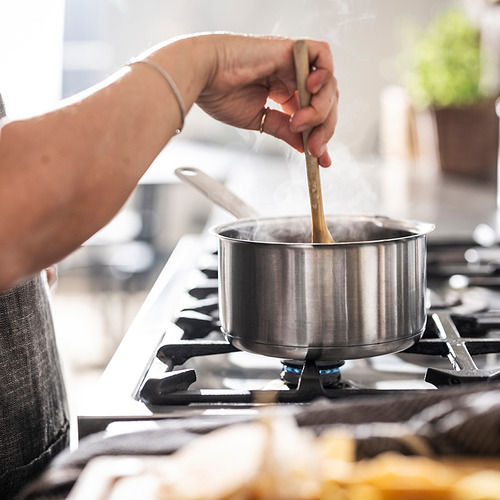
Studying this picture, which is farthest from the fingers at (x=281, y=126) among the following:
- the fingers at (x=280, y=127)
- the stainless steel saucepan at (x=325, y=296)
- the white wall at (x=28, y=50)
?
the white wall at (x=28, y=50)

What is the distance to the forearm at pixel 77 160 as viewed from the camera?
0.56 meters

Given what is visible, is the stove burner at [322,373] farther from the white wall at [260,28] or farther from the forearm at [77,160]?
the white wall at [260,28]

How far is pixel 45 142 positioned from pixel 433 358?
0.59 metres

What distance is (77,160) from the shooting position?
1.91 ft

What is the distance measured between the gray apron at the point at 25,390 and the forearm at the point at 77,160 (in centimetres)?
25

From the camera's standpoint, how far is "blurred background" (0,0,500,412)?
167cm

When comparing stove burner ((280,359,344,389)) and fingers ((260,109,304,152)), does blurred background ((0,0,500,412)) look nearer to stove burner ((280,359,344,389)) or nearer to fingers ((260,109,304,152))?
fingers ((260,109,304,152))

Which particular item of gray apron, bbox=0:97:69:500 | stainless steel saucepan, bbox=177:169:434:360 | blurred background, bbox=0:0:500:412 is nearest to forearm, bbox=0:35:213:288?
stainless steel saucepan, bbox=177:169:434:360

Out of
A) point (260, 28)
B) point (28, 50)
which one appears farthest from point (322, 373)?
point (260, 28)

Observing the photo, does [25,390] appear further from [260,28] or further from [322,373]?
[260,28]

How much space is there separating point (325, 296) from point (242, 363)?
27cm

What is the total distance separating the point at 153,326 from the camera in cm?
94

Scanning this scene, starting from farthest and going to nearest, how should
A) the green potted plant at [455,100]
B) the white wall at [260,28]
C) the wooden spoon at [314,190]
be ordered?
the white wall at [260,28]
the green potted plant at [455,100]
the wooden spoon at [314,190]

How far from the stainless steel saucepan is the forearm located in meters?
0.15
